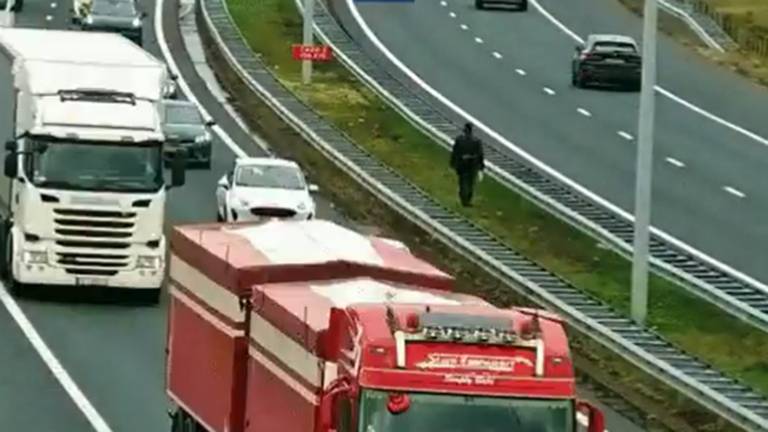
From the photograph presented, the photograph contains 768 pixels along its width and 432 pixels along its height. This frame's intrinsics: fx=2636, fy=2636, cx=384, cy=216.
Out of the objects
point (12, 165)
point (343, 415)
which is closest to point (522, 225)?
point (12, 165)

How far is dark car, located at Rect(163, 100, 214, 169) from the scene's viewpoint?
2124 inches

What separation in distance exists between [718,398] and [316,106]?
3371 centimetres

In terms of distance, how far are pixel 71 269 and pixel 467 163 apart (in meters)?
10.2

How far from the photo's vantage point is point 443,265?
41.2m

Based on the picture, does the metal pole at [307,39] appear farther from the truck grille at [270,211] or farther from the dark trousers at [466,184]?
the truck grille at [270,211]

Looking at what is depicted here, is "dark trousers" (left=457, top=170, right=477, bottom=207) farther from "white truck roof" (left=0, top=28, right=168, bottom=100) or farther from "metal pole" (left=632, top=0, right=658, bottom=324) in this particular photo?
"metal pole" (left=632, top=0, right=658, bottom=324)

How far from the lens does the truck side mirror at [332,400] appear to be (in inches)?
706

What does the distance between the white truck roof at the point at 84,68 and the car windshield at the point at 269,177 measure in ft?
17.7

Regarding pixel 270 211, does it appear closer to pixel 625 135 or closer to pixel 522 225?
pixel 522 225

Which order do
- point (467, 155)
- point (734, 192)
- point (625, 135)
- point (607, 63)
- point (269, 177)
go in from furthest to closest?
point (607, 63) < point (625, 135) < point (734, 192) < point (269, 177) < point (467, 155)

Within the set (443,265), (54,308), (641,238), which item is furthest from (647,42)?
(54,308)

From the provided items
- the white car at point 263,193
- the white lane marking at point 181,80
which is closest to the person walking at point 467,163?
the white car at point 263,193

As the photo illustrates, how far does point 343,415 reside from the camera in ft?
58.6

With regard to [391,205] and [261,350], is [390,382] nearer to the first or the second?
[261,350]
